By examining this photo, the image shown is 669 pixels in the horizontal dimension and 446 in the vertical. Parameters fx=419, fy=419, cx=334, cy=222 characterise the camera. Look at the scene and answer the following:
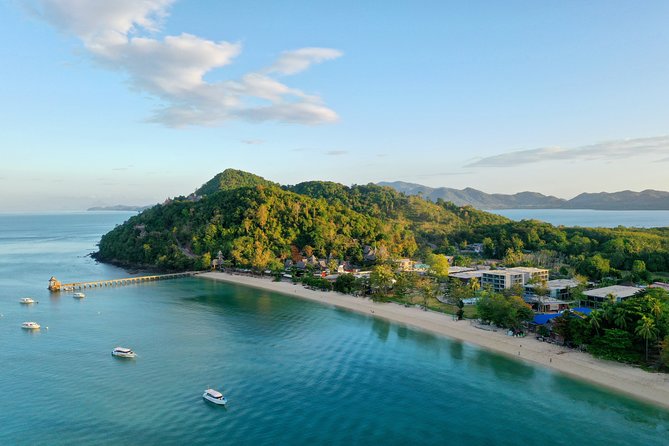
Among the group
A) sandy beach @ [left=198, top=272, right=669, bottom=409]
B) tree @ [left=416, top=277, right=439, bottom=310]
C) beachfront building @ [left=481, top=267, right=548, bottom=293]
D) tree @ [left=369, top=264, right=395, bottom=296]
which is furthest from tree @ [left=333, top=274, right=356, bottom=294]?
beachfront building @ [left=481, top=267, right=548, bottom=293]

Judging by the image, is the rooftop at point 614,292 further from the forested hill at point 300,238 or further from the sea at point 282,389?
the sea at point 282,389

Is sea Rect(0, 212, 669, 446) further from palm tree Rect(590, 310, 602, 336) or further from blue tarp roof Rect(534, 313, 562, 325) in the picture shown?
blue tarp roof Rect(534, 313, 562, 325)

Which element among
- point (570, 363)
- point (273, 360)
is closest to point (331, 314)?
point (273, 360)

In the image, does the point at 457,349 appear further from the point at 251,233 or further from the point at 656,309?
the point at 251,233

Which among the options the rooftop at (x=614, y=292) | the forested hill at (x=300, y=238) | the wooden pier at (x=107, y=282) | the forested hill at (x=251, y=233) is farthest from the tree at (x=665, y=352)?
the wooden pier at (x=107, y=282)

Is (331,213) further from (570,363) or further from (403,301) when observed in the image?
(570,363)

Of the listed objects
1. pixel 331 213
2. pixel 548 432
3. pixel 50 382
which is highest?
pixel 331 213
